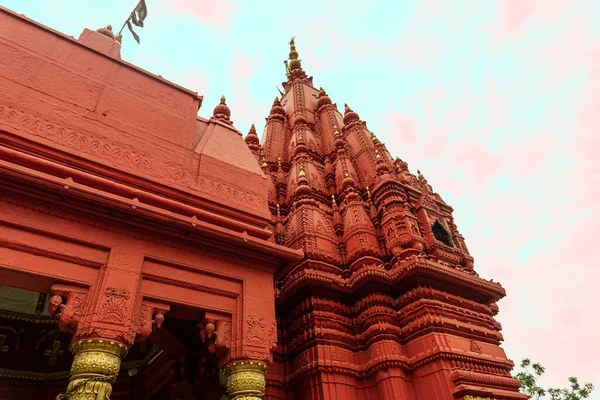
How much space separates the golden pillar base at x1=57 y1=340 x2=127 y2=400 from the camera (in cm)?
445

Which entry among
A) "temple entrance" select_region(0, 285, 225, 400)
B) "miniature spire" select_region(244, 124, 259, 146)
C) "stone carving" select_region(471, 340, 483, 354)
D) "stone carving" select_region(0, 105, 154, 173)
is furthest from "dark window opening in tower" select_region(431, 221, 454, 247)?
"stone carving" select_region(0, 105, 154, 173)

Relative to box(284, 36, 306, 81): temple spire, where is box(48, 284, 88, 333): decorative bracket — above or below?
below

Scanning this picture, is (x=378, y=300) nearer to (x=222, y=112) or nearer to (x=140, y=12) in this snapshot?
(x=222, y=112)

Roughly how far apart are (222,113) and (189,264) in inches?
182

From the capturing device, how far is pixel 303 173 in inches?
439

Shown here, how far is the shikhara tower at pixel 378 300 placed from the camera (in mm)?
7273

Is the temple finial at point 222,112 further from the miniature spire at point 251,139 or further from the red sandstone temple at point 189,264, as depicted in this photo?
the miniature spire at point 251,139

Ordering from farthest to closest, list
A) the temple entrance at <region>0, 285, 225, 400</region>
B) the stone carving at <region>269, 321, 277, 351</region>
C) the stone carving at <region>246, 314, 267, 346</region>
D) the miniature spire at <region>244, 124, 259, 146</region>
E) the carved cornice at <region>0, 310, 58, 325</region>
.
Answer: the miniature spire at <region>244, 124, 259, 146</region>
the carved cornice at <region>0, 310, 58, 325</region>
the temple entrance at <region>0, 285, 225, 400</region>
the stone carving at <region>269, 321, 277, 351</region>
the stone carving at <region>246, 314, 267, 346</region>

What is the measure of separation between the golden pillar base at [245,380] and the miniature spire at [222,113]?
5.47 meters

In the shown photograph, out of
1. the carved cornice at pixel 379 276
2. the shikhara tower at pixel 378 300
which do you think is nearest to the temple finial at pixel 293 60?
the shikhara tower at pixel 378 300

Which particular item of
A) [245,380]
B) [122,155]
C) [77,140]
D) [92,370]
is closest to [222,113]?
[122,155]

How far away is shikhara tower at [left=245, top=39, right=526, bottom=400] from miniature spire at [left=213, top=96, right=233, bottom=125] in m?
2.26

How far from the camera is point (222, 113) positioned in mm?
9375

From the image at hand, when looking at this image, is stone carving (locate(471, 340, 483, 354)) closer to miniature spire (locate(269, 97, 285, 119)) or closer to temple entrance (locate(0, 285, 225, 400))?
temple entrance (locate(0, 285, 225, 400))
